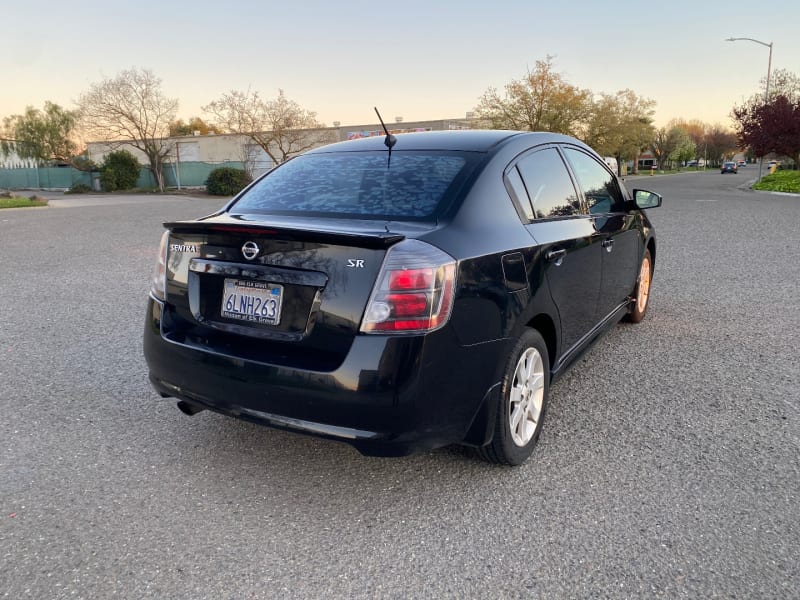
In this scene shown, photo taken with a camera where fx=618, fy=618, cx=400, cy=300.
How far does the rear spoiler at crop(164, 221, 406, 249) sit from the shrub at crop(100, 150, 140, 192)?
42925mm

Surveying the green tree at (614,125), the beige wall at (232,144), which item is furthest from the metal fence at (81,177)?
the green tree at (614,125)

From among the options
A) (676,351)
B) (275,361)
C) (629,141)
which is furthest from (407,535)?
(629,141)

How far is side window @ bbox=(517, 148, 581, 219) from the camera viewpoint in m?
3.37

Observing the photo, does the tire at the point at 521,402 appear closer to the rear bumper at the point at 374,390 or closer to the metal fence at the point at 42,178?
the rear bumper at the point at 374,390

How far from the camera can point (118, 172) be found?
41.1 metres

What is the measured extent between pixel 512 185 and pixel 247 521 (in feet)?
6.70

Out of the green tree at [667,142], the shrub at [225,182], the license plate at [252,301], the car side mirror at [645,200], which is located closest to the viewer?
the license plate at [252,301]

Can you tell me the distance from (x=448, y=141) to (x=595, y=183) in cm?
144

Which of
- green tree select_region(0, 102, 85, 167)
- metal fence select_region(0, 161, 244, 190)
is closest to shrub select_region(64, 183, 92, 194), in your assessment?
metal fence select_region(0, 161, 244, 190)

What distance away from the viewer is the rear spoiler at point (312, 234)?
2.43m

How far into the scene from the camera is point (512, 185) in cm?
319

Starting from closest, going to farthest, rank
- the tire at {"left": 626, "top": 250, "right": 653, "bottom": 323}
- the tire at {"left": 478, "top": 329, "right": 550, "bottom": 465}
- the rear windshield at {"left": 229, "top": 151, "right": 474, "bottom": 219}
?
the tire at {"left": 478, "top": 329, "right": 550, "bottom": 465}
the rear windshield at {"left": 229, "top": 151, "right": 474, "bottom": 219}
the tire at {"left": 626, "top": 250, "right": 653, "bottom": 323}

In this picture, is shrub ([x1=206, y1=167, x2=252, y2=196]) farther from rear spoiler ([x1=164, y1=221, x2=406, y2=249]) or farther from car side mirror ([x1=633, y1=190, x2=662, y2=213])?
rear spoiler ([x1=164, y1=221, x2=406, y2=249])

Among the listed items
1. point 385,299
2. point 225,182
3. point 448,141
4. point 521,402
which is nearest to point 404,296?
point 385,299
